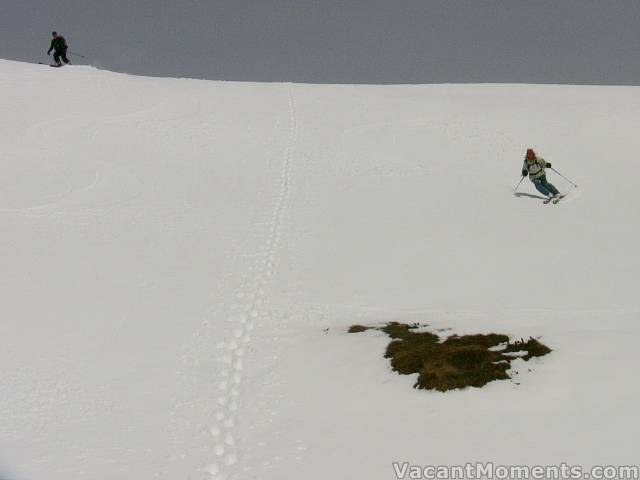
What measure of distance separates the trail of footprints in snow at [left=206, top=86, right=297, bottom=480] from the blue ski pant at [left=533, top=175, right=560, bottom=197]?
6513mm

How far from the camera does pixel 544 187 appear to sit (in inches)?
646

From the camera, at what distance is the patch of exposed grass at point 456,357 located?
761 cm

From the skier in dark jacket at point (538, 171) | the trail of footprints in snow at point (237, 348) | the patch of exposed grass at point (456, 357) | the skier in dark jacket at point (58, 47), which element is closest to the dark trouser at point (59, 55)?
the skier in dark jacket at point (58, 47)

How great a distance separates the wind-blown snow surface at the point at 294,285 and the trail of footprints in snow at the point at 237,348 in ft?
0.15

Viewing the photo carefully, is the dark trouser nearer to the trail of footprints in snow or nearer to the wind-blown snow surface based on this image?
the wind-blown snow surface

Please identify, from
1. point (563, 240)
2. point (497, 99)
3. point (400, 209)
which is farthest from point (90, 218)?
point (497, 99)

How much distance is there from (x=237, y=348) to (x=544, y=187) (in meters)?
10.3

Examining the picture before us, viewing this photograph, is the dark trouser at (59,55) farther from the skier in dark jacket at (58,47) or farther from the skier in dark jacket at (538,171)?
the skier in dark jacket at (538,171)

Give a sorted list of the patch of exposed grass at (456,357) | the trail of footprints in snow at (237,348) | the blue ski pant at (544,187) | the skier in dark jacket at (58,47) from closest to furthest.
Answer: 1. the trail of footprints in snow at (237,348)
2. the patch of exposed grass at (456,357)
3. the blue ski pant at (544,187)
4. the skier in dark jacket at (58,47)

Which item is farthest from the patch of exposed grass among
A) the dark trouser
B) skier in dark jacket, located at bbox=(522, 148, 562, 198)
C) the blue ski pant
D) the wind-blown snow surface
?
the dark trouser

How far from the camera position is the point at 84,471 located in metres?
6.79

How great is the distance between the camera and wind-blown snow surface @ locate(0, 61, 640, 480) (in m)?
6.86

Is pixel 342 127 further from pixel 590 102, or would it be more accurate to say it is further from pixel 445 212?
pixel 590 102

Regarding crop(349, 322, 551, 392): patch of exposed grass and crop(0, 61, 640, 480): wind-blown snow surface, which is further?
crop(349, 322, 551, 392): patch of exposed grass
